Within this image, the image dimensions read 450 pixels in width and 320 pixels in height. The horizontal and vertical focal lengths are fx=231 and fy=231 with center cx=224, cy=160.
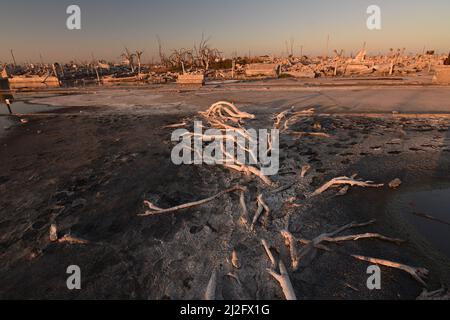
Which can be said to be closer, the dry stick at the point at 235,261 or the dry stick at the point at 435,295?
the dry stick at the point at 435,295

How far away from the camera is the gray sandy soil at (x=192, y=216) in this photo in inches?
121

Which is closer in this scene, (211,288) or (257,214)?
(211,288)

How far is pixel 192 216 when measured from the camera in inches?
176

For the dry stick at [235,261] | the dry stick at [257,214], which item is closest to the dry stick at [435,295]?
the dry stick at [235,261]

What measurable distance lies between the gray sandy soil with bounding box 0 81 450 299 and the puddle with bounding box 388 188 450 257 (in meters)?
0.16

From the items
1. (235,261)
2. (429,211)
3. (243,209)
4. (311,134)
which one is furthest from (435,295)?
(311,134)

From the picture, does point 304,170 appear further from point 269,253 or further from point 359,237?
point 269,253

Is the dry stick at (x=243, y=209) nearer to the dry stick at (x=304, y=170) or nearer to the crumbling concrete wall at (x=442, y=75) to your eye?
the dry stick at (x=304, y=170)

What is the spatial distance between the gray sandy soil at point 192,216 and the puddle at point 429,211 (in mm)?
160

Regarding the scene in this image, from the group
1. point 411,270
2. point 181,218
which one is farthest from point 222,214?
point 411,270

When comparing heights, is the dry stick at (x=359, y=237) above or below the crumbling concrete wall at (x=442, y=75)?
below

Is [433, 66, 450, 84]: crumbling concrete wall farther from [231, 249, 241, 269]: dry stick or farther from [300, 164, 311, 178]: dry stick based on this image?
[231, 249, 241, 269]: dry stick

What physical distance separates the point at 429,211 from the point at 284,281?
10.9ft

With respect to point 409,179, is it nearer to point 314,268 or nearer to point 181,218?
point 314,268
